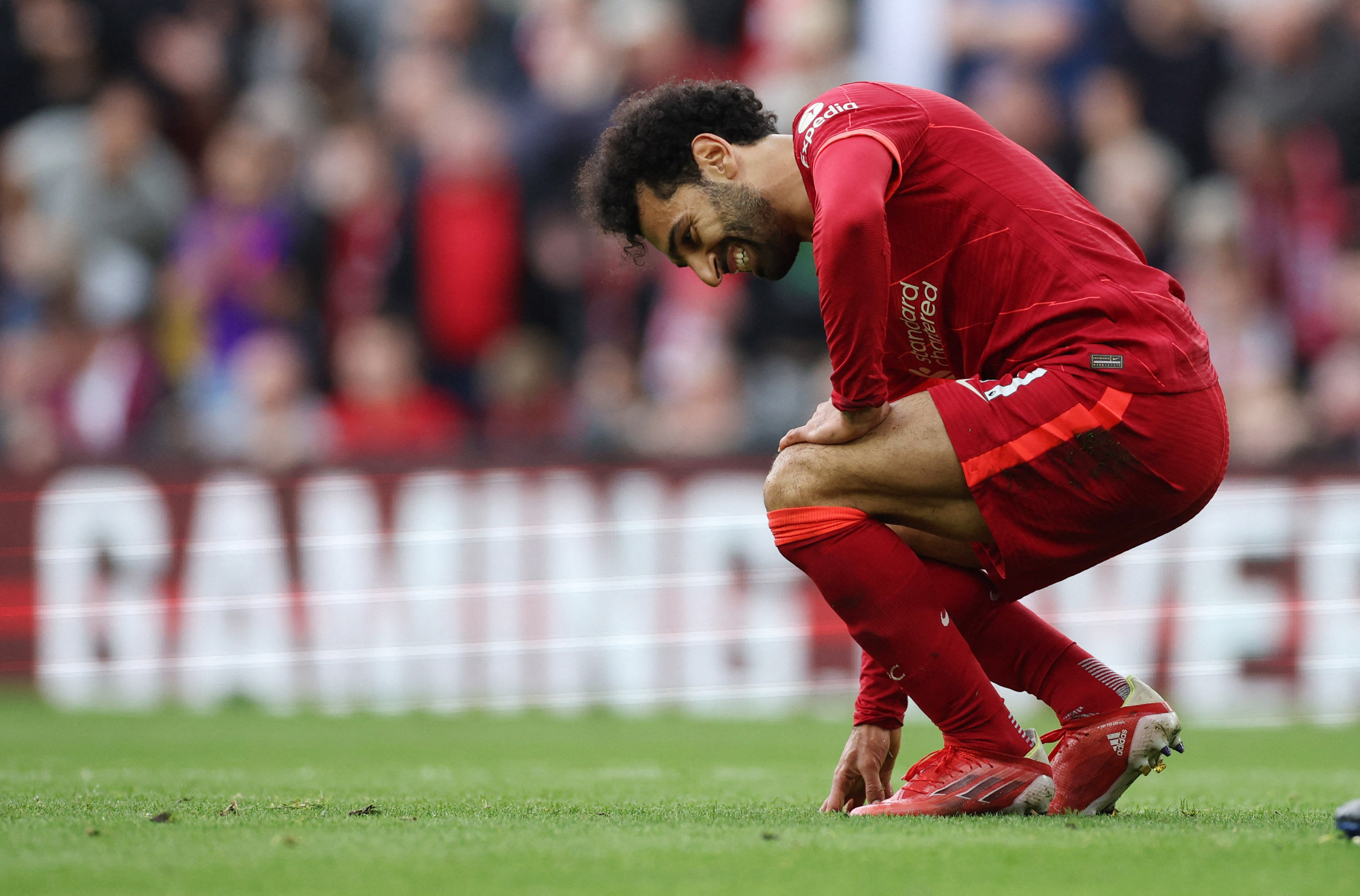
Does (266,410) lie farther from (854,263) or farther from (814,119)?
(854,263)

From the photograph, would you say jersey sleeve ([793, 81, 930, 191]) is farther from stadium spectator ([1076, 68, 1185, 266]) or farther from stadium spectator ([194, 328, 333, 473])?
stadium spectator ([194, 328, 333, 473])

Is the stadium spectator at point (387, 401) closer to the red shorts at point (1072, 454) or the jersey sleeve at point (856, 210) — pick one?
the jersey sleeve at point (856, 210)

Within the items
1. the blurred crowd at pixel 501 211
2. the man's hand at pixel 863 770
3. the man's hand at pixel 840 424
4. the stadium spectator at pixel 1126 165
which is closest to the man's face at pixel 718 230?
the man's hand at pixel 840 424

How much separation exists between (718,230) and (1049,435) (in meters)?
0.86

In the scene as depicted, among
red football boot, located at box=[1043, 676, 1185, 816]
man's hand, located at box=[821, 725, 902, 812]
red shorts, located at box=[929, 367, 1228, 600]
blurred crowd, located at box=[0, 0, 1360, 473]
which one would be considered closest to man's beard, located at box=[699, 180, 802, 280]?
red shorts, located at box=[929, 367, 1228, 600]

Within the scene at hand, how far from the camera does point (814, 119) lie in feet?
10.9

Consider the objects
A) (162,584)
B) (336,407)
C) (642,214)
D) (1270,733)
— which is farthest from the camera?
(336,407)

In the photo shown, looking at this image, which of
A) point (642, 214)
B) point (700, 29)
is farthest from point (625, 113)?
point (700, 29)

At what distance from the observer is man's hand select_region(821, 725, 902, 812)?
361cm

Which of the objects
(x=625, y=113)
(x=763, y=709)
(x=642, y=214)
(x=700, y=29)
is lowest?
(x=763, y=709)

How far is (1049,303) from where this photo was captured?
3.28m

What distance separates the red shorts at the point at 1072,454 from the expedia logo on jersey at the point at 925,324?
190 mm

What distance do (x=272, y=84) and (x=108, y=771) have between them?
6809 mm

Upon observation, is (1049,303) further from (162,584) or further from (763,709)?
(162,584)
